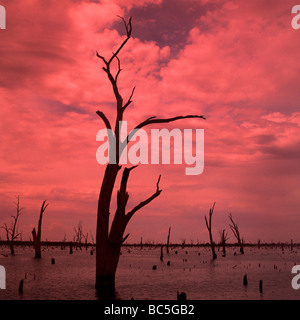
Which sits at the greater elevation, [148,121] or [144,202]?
[148,121]

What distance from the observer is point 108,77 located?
2395 cm

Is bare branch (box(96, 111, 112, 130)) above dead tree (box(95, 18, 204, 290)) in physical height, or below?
above

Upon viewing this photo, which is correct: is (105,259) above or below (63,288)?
above

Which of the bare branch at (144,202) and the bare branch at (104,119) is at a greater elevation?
Answer: the bare branch at (104,119)

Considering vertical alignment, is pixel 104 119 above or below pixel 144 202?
above

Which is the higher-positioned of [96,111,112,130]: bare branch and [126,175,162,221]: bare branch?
[96,111,112,130]: bare branch

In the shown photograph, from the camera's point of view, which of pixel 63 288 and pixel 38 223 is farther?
pixel 38 223

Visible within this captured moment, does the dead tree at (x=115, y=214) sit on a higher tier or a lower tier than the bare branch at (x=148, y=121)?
lower

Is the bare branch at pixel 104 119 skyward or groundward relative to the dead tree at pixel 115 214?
skyward

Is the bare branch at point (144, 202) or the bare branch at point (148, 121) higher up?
the bare branch at point (148, 121)

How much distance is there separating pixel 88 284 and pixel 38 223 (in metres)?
23.7
